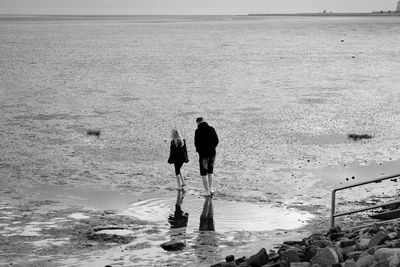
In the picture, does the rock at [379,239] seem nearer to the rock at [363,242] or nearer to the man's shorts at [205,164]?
the rock at [363,242]

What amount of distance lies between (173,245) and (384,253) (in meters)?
4.61

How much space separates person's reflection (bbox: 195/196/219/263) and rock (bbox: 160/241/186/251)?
0.30 meters

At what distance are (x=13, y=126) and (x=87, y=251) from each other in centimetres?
1490

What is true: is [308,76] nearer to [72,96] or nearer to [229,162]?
[72,96]

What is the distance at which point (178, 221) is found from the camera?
48.2ft

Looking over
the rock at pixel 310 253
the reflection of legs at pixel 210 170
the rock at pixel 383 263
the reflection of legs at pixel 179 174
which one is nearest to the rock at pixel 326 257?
the rock at pixel 310 253

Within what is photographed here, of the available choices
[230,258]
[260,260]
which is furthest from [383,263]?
[230,258]

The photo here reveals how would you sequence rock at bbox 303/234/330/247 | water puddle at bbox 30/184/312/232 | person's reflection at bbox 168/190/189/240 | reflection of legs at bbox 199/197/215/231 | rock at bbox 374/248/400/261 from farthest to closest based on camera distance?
water puddle at bbox 30/184/312/232, reflection of legs at bbox 199/197/215/231, person's reflection at bbox 168/190/189/240, rock at bbox 303/234/330/247, rock at bbox 374/248/400/261

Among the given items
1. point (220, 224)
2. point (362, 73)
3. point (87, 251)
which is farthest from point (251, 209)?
point (362, 73)

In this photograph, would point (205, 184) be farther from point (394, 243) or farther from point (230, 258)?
point (394, 243)

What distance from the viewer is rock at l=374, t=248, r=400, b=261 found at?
948 centimetres

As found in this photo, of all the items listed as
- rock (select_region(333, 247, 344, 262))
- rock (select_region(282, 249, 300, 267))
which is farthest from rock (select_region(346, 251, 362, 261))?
rock (select_region(282, 249, 300, 267))

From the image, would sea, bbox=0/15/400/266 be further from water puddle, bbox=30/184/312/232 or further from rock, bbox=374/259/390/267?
rock, bbox=374/259/390/267

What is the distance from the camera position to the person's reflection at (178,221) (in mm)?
13844
